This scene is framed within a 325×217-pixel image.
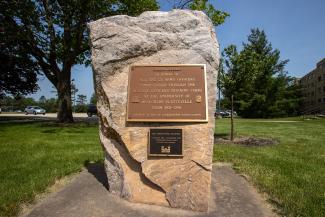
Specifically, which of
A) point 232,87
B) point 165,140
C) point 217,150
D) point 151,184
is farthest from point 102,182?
point 232,87

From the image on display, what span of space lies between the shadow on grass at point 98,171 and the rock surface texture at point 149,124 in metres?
0.85

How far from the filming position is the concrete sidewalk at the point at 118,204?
494 cm

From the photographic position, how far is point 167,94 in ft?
18.4

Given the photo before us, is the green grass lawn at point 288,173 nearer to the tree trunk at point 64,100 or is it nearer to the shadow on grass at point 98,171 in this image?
the shadow on grass at point 98,171

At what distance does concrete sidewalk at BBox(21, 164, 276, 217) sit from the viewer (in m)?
4.94

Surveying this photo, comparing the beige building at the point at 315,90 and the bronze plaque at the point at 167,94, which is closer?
the bronze plaque at the point at 167,94

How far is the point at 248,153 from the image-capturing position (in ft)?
33.7

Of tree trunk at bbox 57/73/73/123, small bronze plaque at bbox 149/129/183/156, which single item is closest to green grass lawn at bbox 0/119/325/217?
small bronze plaque at bbox 149/129/183/156

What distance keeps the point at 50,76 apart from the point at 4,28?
4637 mm

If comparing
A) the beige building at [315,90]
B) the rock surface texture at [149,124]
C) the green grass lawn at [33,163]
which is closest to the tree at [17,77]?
the green grass lawn at [33,163]

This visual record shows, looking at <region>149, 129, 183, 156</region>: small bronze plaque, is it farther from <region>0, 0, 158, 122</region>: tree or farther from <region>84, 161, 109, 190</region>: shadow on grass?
<region>0, 0, 158, 122</region>: tree

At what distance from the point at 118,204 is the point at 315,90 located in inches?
3110

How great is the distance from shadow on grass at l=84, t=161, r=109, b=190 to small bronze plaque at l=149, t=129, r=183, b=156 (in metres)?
1.43

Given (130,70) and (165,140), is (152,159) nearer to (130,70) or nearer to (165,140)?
Result: (165,140)
